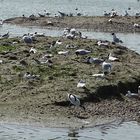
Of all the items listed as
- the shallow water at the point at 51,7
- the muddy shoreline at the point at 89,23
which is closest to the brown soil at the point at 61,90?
the muddy shoreline at the point at 89,23

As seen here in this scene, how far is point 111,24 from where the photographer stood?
159ft

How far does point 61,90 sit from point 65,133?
3.24 m

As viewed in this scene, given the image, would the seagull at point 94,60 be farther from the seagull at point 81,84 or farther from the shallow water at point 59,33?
the shallow water at point 59,33

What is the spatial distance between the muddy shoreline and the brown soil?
23.5m

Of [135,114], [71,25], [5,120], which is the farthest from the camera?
[71,25]

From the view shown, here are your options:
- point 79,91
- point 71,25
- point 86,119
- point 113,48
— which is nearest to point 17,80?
point 79,91

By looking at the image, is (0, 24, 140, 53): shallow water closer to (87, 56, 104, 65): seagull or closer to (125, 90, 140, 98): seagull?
(87, 56, 104, 65): seagull

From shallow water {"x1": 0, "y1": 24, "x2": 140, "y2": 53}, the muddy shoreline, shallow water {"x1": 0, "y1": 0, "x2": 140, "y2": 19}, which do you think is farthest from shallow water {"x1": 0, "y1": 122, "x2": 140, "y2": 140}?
shallow water {"x1": 0, "y1": 0, "x2": 140, "y2": 19}

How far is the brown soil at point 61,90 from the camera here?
16.4m

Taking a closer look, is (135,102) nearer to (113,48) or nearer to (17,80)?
(17,80)

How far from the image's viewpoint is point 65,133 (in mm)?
14977

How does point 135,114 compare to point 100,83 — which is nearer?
point 135,114

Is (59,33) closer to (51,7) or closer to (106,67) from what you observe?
(106,67)

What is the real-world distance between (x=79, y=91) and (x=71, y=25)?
100 ft
